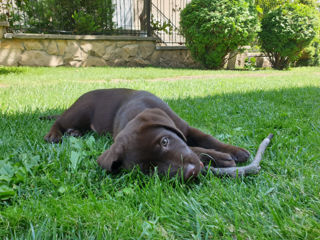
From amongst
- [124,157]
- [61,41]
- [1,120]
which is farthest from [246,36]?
[124,157]

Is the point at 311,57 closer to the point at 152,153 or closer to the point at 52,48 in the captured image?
the point at 52,48

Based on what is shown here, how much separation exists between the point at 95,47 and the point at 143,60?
6.50 ft

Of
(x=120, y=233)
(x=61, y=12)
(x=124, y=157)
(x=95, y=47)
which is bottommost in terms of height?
(x=120, y=233)

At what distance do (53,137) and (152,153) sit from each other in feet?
5.09

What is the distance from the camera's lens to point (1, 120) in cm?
366

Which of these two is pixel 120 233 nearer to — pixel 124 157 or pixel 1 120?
pixel 124 157

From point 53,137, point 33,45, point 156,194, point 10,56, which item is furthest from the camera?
point 33,45

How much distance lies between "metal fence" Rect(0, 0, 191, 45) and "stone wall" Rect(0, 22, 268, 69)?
599 millimetres

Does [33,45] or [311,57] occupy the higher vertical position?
[33,45]

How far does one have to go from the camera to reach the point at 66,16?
10992 mm

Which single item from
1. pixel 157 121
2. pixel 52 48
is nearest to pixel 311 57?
pixel 52 48

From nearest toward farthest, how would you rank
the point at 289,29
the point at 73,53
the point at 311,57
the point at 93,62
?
the point at 73,53 → the point at 93,62 → the point at 289,29 → the point at 311,57

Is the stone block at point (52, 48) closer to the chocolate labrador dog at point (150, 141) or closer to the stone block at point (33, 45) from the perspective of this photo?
the stone block at point (33, 45)

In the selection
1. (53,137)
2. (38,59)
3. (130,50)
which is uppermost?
(130,50)
